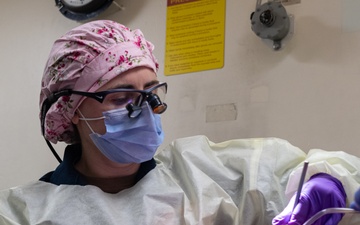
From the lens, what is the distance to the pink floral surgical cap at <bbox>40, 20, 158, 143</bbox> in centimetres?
120

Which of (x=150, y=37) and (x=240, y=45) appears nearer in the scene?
(x=240, y=45)

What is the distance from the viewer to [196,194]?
116 centimetres

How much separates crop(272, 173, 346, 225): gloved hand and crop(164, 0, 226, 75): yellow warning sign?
0.63m

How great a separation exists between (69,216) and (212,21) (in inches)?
30.2

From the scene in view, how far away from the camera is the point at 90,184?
1254 mm

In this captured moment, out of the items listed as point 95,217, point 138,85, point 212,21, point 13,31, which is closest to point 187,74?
point 212,21

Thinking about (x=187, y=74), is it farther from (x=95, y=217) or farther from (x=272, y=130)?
(x=95, y=217)

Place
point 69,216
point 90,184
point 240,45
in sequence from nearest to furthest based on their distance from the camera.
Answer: point 69,216 → point 90,184 → point 240,45

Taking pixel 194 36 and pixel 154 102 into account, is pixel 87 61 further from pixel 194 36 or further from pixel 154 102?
pixel 194 36

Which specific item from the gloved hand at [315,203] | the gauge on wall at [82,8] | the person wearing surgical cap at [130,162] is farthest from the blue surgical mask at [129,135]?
the gauge on wall at [82,8]

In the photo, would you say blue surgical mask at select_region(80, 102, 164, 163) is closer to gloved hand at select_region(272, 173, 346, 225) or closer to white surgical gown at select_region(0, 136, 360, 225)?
white surgical gown at select_region(0, 136, 360, 225)

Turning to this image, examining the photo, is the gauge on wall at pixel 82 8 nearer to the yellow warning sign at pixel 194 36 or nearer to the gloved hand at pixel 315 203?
the yellow warning sign at pixel 194 36

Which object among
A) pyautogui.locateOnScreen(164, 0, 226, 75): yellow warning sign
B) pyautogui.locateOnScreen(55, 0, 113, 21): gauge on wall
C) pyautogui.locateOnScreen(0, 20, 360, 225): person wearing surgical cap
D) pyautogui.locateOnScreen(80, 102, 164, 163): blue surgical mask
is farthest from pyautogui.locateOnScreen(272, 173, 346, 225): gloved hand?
pyautogui.locateOnScreen(55, 0, 113, 21): gauge on wall

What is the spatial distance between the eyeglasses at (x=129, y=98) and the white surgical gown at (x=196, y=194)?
0.17 metres
